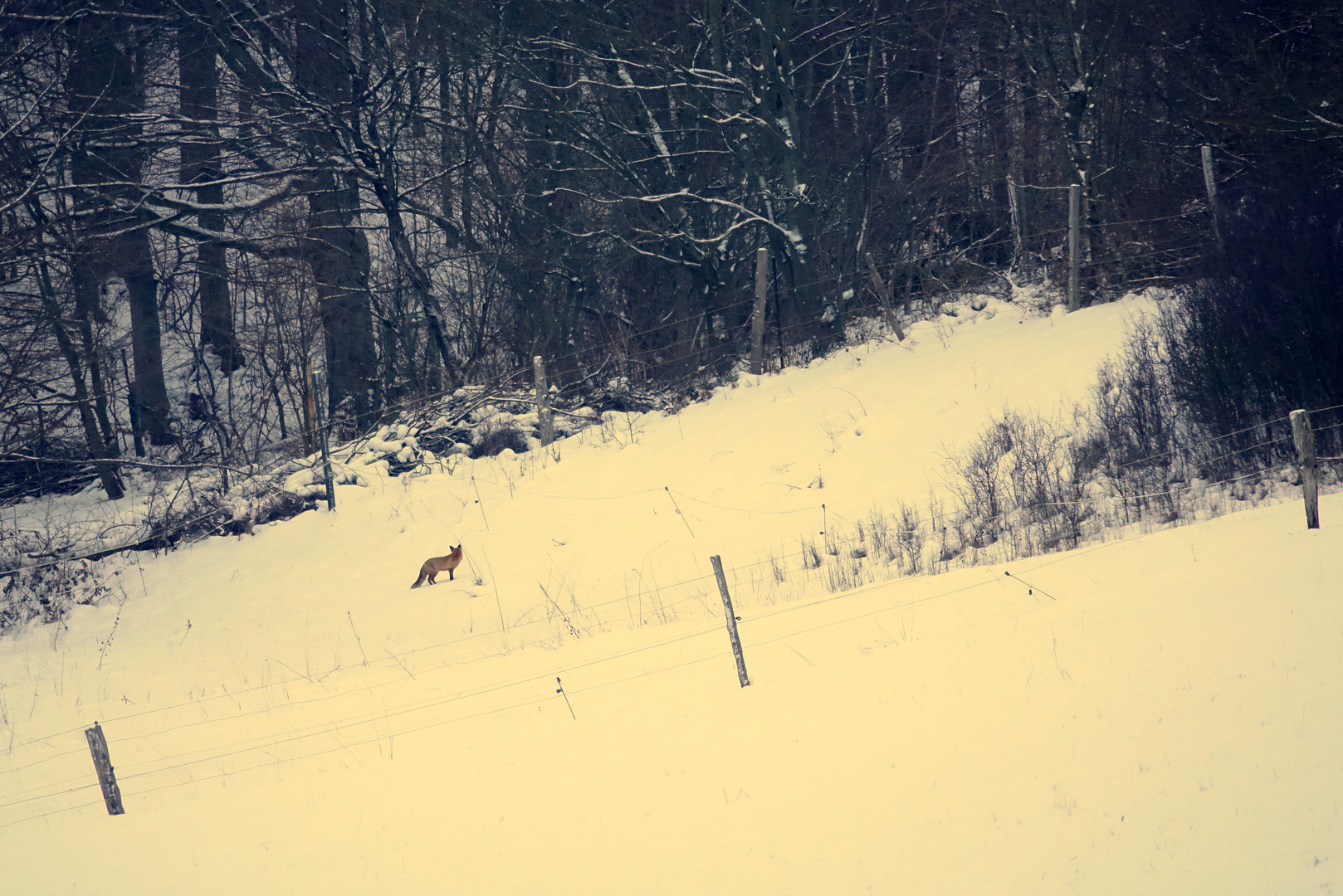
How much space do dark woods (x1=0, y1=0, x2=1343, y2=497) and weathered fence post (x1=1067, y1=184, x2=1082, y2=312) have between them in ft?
1.37

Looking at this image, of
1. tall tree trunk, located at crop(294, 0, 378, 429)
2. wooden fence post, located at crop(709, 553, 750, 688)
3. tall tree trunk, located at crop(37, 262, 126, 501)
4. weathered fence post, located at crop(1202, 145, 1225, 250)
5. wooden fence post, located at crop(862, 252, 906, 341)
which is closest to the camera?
wooden fence post, located at crop(709, 553, 750, 688)

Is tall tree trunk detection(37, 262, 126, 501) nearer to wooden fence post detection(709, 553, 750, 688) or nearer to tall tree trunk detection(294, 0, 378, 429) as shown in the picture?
tall tree trunk detection(294, 0, 378, 429)

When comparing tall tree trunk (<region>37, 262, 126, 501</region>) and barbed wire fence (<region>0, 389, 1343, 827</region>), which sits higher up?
tall tree trunk (<region>37, 262, 126, 501</region>)

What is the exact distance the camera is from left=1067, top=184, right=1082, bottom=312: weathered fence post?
15164 millimetres

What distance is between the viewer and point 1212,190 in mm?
13906

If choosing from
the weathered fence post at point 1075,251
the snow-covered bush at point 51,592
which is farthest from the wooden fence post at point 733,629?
the weathered fence post at point 1075,251

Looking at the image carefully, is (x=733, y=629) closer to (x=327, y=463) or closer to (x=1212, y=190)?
(x=327, y=463)

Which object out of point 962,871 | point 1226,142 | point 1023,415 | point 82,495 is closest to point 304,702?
point 962,871

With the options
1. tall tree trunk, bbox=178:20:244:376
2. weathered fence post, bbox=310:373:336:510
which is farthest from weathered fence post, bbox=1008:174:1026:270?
tall tree trunk, bbox=178:20:244:376

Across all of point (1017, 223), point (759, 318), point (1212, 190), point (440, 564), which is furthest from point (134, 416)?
point (1212, 190)

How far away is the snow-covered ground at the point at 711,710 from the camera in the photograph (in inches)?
204

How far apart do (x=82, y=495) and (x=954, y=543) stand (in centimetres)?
1582

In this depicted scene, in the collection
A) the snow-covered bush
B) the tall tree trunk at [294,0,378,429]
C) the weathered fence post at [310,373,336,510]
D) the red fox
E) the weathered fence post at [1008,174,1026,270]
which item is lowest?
the red fox

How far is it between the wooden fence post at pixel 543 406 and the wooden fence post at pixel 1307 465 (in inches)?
405
